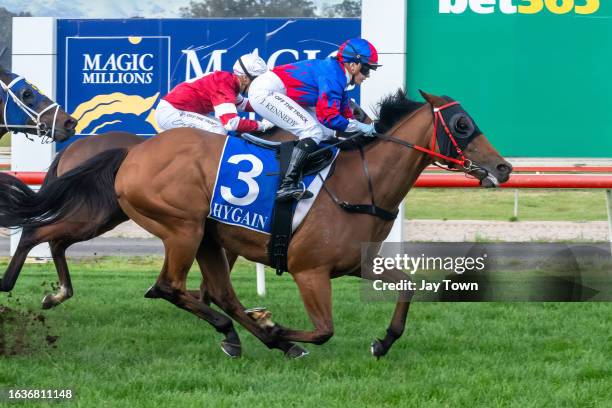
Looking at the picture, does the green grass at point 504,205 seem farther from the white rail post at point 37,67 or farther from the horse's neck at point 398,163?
the horse's neck at point 398,163

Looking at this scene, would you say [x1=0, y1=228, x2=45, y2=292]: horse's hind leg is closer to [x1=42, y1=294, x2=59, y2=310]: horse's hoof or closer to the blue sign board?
[x1=42, y1=294, x2=59, y2=310]: horse's hoof

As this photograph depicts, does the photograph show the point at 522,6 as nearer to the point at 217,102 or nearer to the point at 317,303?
the point at 217,102

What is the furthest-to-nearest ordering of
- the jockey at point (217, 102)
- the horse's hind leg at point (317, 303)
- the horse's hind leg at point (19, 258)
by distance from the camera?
the jockey at point (217, 102) < the horse's hind leg at point (19, 258) < the horse's hind leg at point (317, 303)

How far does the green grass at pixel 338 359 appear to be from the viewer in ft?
15.0

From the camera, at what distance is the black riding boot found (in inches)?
209

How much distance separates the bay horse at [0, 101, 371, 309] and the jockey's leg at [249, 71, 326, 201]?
0.89 m

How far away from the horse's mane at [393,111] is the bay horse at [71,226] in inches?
46.1

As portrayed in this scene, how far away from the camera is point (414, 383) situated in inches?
188

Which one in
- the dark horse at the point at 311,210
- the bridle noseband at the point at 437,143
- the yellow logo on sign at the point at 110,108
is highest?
the yellow logo on sign at the point at 110,108

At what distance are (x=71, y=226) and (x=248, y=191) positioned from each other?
161 centimetres

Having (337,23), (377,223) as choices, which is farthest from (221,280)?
(337,23)

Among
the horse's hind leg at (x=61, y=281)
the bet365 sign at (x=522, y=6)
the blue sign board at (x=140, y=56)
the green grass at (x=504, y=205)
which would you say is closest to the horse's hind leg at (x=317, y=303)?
the horse's hind leg at (x=61, y=281)

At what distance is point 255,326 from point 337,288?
8.79 feet

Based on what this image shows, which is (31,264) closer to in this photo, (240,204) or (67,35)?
(67,35)
